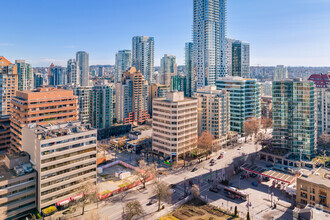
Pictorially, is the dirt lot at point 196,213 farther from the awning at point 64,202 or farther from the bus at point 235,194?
the awning at point 64,202

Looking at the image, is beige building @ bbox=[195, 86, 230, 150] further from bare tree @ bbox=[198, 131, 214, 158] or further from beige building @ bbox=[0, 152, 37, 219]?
beige building @ bbox=[0, 152, 37, 219]

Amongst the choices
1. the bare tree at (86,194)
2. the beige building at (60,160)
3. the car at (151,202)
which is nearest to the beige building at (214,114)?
the car at (151,202)

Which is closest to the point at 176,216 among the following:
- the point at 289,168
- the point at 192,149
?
the point at 192,149

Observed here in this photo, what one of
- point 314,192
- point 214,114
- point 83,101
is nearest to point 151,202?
point 314,192

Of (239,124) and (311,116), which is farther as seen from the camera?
(239,124)

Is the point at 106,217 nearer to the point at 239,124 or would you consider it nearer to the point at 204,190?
the point at 204,190

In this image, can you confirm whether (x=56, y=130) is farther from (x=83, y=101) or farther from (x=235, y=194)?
(x=83, y=101)
